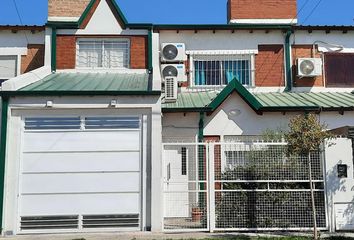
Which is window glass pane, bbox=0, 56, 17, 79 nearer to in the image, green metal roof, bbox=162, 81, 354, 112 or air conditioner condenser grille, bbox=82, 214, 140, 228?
green metal roof, bbox=162, 81, 354, 112

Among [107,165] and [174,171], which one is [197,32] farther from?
[107,165]

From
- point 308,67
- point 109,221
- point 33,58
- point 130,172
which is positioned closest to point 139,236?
point 109,221

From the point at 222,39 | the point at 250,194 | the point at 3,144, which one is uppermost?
the point at 222,39

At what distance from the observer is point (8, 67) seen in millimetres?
17453

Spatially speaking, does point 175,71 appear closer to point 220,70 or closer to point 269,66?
point 220,70

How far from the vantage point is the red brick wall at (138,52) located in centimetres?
1673

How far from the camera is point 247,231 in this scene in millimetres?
11742

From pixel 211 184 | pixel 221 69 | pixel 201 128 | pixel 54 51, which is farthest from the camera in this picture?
pixel 221 69

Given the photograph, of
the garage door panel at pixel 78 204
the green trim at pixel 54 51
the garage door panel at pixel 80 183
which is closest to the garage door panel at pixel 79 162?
the garage door panel at pixel 80 183

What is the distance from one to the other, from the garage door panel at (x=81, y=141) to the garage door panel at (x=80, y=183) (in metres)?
0.66

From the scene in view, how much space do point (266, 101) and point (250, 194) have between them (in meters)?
4.77

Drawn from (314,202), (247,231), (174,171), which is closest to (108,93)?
(174,171)

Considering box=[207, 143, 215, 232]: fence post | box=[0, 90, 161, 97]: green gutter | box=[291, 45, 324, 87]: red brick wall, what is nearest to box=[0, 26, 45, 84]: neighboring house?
box=[0, 90, 161, 97]: green gutter

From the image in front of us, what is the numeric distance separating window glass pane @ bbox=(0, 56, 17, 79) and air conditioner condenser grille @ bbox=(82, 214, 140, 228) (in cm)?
773
